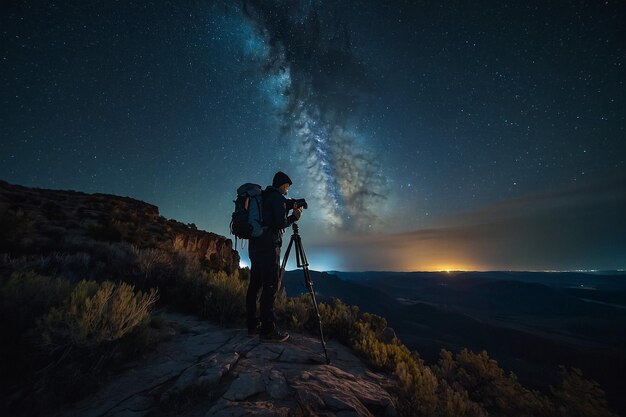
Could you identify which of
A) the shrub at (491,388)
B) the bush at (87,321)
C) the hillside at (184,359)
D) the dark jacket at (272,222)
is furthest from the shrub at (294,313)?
the shrub at (491,388)

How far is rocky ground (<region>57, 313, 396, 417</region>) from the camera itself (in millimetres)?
2629

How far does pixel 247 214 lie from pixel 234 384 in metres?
2.50

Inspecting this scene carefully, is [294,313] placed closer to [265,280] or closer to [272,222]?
[265,280]

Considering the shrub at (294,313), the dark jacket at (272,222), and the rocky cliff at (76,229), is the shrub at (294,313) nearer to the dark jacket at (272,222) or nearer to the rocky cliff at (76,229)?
the dark jacket at (272,222)

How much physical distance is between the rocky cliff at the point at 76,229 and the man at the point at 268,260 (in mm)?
6529

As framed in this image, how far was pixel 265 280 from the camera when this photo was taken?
4.60m

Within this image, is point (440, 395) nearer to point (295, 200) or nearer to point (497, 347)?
point (295, 200)

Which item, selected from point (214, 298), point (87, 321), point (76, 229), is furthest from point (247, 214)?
point (76, 229)

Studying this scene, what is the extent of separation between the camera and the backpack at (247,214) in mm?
4500

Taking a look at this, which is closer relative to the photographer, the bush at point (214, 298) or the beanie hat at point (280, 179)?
the beanie hat at point (280, 179)

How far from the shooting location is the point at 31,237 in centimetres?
858

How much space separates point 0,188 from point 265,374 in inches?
828

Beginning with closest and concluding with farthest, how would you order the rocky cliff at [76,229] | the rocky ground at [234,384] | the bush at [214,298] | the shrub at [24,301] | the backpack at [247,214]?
the rocky ground at [234,384], the shrub at [24,301], the backpack at [247,214], the bush at [214,298], the rocky cliff at [76,229]

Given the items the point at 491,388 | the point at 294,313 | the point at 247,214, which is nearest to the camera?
the point at 247,214
